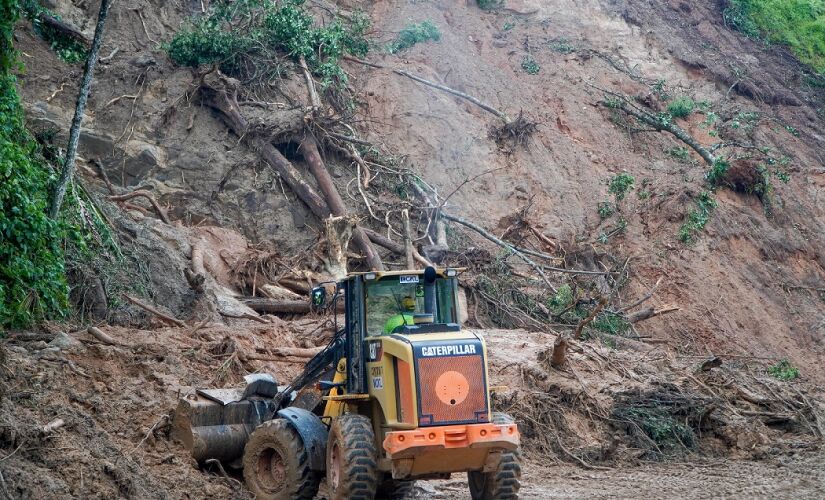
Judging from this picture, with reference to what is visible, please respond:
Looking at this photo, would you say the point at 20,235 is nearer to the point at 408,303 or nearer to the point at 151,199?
the point at 408,303

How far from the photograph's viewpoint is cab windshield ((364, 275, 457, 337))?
333 inches

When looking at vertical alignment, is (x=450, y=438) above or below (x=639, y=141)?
below

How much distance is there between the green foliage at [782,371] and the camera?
1611 cm

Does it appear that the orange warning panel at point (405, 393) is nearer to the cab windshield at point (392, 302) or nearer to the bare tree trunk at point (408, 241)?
the cab windshield at point (392, 302)

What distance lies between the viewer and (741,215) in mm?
22031

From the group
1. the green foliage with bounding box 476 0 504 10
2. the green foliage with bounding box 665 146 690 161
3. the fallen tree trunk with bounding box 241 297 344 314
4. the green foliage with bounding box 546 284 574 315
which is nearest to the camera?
the fallen tree trunk with bounding box 241 297 344 314

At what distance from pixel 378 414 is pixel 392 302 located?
1072mm

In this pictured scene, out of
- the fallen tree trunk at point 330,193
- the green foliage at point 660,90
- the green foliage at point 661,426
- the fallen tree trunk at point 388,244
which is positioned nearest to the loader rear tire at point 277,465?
the green foliage at point 661,426

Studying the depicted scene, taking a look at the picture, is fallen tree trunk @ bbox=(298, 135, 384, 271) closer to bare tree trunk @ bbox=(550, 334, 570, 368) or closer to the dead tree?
the dead tree

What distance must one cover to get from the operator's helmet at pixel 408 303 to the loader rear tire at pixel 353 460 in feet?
3.87

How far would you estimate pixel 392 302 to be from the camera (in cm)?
858

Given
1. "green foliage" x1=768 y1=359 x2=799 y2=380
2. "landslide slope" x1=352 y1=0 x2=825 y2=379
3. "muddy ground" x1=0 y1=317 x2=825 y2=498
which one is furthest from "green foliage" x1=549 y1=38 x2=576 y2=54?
"muddy ground" x1=0 y1=317 x2=825 y2=498

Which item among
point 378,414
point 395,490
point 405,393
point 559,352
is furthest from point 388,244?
point 405,393

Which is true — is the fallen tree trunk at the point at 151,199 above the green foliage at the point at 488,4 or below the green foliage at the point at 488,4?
below
